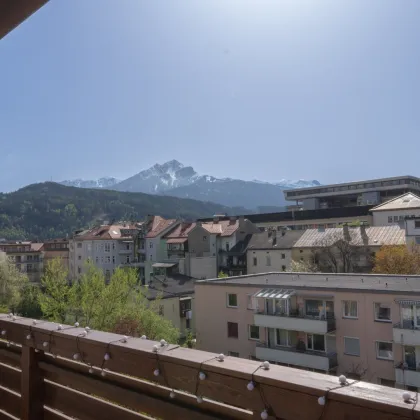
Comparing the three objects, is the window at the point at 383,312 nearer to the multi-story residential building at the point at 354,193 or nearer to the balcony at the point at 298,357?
the balcony at the point at 298,357

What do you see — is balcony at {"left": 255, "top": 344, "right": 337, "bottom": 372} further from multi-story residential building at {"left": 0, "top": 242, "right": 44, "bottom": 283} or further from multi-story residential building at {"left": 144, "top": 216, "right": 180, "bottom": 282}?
multi-story residential building at {"left": 0, "top": 242, "right": 44, "bottom": 283}

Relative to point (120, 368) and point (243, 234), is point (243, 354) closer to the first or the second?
point (120, 368)

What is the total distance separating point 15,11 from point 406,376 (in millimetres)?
17522

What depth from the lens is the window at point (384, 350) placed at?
16.5m

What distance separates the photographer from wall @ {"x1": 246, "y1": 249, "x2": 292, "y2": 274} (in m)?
36.8

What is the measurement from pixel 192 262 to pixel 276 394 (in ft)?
132

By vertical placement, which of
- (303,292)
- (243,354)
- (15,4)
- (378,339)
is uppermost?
(15,4)

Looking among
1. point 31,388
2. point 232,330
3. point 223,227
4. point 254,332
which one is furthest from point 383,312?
point 223,227

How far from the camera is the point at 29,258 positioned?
5488 centimetres

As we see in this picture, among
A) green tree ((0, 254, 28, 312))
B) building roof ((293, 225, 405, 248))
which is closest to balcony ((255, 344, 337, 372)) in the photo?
building roof ((293, 225, 405, 248))

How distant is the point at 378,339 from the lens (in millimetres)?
16562

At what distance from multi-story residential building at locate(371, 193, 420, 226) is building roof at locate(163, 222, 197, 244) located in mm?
18451

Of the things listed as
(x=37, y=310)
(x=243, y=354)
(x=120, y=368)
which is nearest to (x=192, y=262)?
(x=37, y=310)

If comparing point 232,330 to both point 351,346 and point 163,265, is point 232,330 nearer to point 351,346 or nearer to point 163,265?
point 351,346
